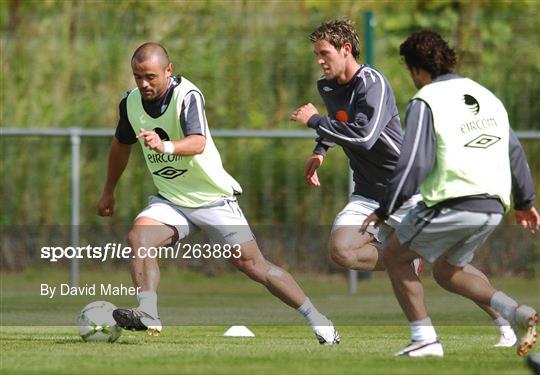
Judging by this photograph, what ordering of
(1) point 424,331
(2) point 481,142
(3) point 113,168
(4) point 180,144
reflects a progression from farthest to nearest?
(3) point 113,168
(4) point 180,144
(1) point 424,331
(2) point 481,142

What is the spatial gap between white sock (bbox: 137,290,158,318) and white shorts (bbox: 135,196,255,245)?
528 mm

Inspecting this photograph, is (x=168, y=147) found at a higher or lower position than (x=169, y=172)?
higher

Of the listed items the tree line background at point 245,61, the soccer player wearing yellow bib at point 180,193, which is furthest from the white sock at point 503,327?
the tree line background at point 245,61

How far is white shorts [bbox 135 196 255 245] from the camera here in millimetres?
9938

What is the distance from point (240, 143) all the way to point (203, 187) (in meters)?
7.58

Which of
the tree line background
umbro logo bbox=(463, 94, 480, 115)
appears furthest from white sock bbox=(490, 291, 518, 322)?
the tree line background

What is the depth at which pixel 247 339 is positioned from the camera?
10.2 metres

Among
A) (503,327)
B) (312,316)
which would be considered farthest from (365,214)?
(503,327)

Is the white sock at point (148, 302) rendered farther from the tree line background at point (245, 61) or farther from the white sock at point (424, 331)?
the tree line background at point (245, 61)

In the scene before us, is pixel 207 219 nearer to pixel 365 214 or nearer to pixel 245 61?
pixel 365 214

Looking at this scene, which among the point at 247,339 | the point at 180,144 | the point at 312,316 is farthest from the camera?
the point at 247,339

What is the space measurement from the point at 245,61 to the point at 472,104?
10575 mm

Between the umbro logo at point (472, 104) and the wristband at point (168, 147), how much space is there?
85.9 inches

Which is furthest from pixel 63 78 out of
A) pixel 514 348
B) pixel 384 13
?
pixel 514 348
